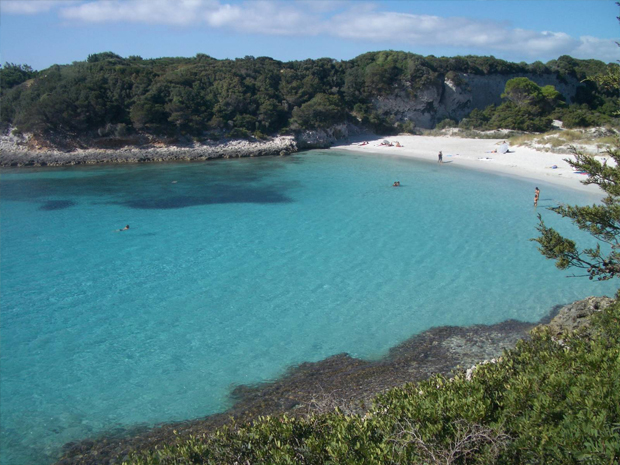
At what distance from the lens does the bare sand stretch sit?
97.8ft

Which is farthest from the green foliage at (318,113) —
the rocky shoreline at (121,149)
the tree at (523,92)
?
the tree at (523,92)

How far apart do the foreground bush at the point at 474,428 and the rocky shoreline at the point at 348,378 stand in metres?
2.39

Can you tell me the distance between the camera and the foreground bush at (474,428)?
4.21 meters

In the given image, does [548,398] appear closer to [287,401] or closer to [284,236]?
[287,401]

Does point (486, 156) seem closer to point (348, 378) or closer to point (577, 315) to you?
point (577, 315)

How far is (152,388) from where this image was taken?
32.8 ft

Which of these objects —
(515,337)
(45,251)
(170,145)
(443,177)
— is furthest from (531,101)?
(45,251)

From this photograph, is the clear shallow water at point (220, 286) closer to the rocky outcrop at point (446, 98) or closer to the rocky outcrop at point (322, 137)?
the rocky outcrop at point (322, 137)

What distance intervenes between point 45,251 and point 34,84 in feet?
122

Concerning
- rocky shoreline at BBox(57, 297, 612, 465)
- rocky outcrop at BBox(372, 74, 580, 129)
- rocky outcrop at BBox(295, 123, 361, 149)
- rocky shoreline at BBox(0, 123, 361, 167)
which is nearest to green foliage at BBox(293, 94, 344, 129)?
rocky outcrop at BBox(295, 123, 361, 149)

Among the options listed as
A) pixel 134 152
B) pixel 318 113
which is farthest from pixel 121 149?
pixel 318 113

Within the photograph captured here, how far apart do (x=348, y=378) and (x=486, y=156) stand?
109 ft

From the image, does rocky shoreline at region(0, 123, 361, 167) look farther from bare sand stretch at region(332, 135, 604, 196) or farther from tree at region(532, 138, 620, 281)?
tree at region(532, 138, 620, 281)

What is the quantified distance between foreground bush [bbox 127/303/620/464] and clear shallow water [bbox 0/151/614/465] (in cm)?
452
